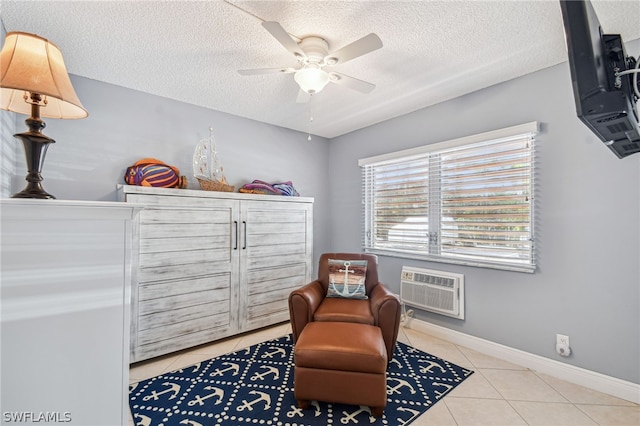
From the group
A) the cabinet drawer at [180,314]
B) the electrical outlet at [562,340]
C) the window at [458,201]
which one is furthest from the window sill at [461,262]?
the cabinet drawer at [180,314]

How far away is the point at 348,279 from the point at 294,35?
80.9 inches

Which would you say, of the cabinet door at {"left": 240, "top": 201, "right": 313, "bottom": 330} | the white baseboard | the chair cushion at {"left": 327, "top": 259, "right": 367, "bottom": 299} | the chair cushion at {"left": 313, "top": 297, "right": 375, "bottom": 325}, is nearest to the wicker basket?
the cabinet door at {"left": 240, "top": 201, "right": 313, "bottom": 330}

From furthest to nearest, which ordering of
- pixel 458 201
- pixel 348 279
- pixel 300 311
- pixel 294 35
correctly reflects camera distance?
pixel 458 201 < pixel 348 279 < pixel 300 311 < pixel 294 35

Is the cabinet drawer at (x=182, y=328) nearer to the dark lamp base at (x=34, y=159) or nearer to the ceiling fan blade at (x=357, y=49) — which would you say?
the dark lamp base at (x=34, y=159)

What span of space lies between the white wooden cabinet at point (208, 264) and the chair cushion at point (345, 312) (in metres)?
0.90

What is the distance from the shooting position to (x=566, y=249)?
2219 millimetres

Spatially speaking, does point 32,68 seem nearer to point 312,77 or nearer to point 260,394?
point 312,77

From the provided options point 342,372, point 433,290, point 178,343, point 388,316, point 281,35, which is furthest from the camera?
point 433,290

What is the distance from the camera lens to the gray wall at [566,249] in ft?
6.49

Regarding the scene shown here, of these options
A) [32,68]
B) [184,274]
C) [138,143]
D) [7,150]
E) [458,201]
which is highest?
[138,143]

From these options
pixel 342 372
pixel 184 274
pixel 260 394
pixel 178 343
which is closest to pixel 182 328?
pixel 178 343

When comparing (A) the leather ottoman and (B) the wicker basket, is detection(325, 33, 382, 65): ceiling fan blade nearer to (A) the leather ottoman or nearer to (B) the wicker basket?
(B) the wicker basket

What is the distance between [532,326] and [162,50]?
366 centimetres

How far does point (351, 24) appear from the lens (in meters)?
1.79
